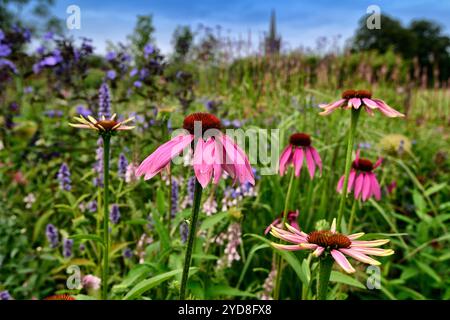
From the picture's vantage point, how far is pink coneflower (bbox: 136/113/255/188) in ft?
2.52

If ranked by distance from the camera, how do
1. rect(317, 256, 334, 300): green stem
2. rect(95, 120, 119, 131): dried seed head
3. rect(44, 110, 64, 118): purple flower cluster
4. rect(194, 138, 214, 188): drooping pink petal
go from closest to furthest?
rect(194, 138, 214, 188): drooping pink petal
rect(317, 256, 334, 300): green stem
rect(95, 120, 119, 131): dried seed head
rect(44, 110, 64, 118): purple flower cluster

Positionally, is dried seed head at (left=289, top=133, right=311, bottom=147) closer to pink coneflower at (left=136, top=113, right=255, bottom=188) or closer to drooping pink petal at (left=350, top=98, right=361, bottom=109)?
drooping pink petal at (left=350, top=98, right=361, bottom=109)

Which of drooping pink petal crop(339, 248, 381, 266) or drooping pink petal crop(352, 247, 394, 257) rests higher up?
drooping pink petal crop(352, 247, 394, 257)

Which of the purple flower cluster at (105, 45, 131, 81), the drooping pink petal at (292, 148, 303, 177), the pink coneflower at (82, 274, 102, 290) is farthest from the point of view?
the purple flower cluster at (105, 45, 131, 81)

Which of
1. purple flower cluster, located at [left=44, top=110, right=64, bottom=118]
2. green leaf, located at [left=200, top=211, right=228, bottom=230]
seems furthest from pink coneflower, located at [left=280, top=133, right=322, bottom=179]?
purple flower cluster, located at [left=44, top=110, right=64, bottom=118]

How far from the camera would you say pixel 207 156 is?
2.54 feet

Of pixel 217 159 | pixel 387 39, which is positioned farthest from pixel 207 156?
pixel 387 39

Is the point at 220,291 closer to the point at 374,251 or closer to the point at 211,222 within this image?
the point at 211,222

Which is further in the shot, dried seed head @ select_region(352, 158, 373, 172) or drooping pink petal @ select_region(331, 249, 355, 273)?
dried seed head @ select_region(352, 158, 373, 172)

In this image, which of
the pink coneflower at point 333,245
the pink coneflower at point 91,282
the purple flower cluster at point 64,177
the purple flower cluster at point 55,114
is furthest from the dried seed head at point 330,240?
the purple flower cluster at point 55,114

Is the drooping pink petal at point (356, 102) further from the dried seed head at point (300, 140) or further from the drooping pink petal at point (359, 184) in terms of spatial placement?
the drooping pink petal at point (359, 184)

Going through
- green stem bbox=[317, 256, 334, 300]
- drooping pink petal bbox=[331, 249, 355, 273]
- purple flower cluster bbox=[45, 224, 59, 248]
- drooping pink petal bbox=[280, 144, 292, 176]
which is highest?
drooping pink petal bbox=[280, 144, 292, 176]
